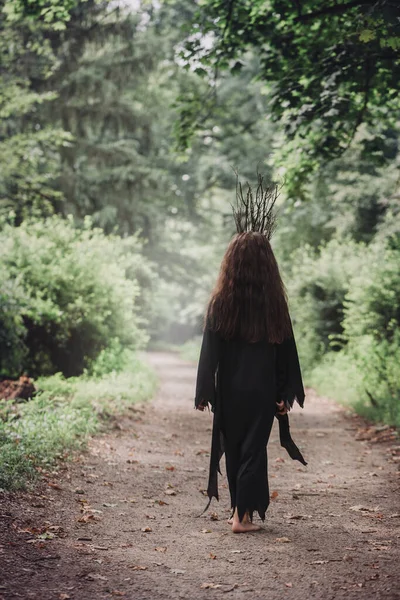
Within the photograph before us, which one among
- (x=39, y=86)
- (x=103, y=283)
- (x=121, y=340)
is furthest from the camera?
(x=39, y=86)

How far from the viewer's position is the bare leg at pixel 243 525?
5191 mm

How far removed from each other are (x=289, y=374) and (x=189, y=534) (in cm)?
148

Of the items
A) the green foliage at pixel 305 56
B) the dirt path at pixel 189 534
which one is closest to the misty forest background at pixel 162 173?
the green foliage at pixel 305 56

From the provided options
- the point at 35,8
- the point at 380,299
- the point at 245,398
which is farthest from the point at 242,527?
the point at 380,299

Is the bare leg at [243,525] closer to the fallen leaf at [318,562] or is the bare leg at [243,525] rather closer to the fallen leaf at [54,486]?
the fallen leaf at [318,562]

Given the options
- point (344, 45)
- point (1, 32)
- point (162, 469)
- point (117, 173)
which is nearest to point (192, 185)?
point (117, 173)

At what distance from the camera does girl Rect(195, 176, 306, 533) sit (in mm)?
5191

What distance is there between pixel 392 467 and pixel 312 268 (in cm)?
1167

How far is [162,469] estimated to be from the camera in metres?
7.83

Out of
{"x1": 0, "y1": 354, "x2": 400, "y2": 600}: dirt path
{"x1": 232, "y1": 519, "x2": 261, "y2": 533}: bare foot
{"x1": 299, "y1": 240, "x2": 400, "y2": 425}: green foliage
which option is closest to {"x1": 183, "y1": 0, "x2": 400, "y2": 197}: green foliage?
{"x1": 299, "y1": 240, "x2": 400, "y2": 425}: green foliage

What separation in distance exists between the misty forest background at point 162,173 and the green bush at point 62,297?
0.05 m

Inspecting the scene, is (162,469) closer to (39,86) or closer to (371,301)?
(371,301)

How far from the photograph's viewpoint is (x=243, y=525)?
5207 millimetres

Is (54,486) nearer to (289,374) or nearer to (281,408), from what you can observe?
(281,408)
